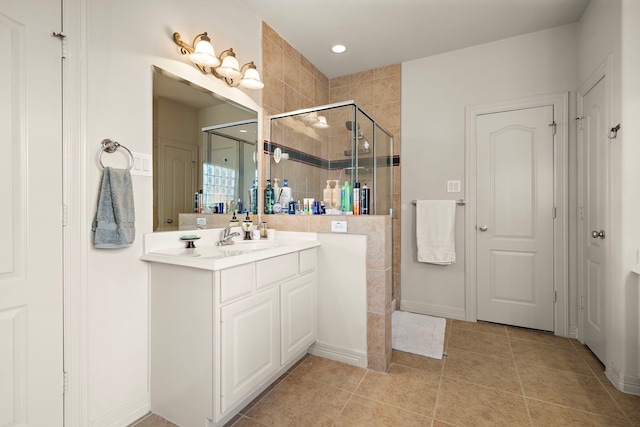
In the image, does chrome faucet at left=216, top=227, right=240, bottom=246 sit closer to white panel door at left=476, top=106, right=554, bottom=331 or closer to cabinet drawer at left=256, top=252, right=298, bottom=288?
cabinet drawer at left=256, top=252, right=298, bottom=288

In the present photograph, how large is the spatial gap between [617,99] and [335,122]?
1.81 meters

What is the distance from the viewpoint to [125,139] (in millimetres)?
1524

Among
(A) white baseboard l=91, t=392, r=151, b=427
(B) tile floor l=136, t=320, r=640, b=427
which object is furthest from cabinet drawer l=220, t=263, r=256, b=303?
(A) white baseboard l=91, t=392, r=151, b=427

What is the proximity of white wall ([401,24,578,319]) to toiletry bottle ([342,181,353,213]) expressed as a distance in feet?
3.78

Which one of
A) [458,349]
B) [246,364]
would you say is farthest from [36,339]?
[458,349]

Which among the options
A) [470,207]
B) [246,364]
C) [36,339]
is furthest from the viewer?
[470,207]

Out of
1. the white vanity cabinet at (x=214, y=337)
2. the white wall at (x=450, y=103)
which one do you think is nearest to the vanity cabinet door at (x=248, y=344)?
the white vanity cabinet at (x=214, y=337)

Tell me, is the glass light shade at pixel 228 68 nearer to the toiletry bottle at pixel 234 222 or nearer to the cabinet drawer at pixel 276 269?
the toiletry bottle at pixel 234 222

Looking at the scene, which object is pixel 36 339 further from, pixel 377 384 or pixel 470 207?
pixel 470 207

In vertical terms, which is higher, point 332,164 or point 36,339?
point 332,164

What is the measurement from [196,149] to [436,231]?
2276 mm

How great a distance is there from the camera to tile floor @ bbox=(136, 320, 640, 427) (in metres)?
1.55

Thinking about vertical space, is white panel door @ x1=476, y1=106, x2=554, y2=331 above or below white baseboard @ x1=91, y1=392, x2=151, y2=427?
above

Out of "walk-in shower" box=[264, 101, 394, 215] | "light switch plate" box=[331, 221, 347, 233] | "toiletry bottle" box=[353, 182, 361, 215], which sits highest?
"walk-in shower" box=[264, 101, 394, 215]
